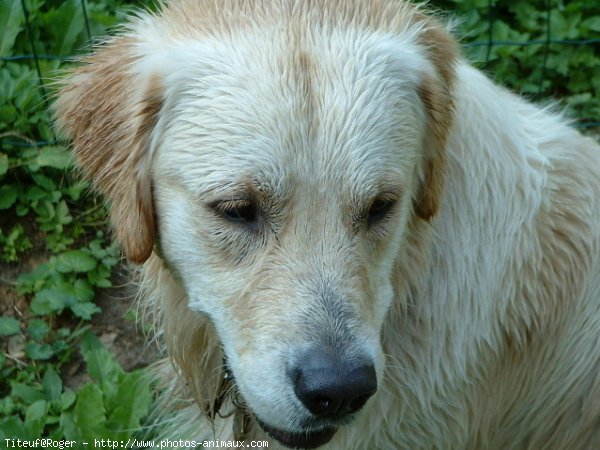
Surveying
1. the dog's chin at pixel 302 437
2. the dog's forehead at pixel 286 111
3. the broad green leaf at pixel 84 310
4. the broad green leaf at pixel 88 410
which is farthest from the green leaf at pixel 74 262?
the dog's chin at pixel 302 437

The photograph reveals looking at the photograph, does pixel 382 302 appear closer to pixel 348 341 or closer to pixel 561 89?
pixel 348 341

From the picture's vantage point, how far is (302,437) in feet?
10.1

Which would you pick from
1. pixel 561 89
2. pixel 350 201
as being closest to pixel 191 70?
pixel 350 201

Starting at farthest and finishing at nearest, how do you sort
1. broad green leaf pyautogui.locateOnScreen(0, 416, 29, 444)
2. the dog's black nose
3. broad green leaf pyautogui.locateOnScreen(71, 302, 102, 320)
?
broad green leaf pyautogui.locateOnScreen(71, 302, 102, 320) < broad green leaf pyautogui.locateOnScreen(0, 416, 29, 444) < the dog's black nose

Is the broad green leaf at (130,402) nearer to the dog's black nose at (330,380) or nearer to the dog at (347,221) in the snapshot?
the dog at (347,221)

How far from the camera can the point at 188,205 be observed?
303 cm

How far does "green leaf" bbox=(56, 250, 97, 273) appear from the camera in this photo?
461 centimetres

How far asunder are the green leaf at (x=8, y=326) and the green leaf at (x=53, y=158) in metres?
0.85

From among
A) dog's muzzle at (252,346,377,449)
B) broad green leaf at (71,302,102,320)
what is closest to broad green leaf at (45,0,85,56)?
broad green leaf at (71,302,102,320)

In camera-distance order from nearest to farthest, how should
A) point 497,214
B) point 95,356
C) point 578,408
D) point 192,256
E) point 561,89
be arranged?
point 192,256 → point 497,214 → point 578,408 → point 95,356 → point 561,89

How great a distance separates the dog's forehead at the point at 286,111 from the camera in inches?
114

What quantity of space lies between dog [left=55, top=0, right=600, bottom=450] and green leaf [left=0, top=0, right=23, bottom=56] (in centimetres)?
192

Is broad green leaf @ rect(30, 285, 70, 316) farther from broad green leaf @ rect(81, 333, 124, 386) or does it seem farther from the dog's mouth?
the dog's mouth

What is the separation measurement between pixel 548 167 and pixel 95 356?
2.17 metres
